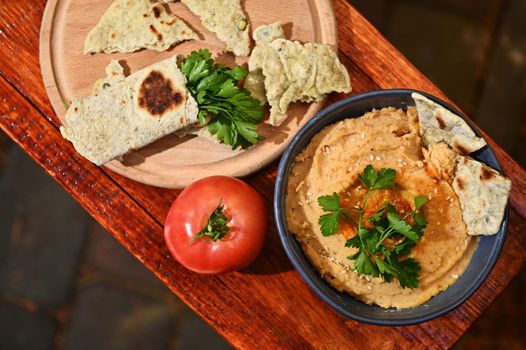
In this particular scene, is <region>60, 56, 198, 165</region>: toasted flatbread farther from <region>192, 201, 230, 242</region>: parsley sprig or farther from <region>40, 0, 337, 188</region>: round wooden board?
<region>192, 201, 230, 242</region>: parsley sprig

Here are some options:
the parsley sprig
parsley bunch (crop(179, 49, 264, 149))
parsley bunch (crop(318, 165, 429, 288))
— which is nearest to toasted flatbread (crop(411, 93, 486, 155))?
parsley bunch (crop(318, 165, 429, 288))

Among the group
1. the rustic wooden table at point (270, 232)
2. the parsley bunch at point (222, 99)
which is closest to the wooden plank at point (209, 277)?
the rustic wooden table at point (270, 232)

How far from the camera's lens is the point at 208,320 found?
1993 mm

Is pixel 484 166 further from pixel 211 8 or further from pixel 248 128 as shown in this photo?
pixel 211 8

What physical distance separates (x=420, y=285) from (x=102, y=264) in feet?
5.32

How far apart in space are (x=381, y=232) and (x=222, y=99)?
0.60 metres

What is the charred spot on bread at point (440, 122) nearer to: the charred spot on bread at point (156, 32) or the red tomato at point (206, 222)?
the red tomato at point (206, 222)

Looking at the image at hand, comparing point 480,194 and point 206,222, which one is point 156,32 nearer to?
point 206,222

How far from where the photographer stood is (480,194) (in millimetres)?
1757

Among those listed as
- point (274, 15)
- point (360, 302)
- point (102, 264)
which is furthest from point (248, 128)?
point (102, 264)

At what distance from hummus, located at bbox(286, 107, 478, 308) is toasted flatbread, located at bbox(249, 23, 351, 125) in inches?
5.3

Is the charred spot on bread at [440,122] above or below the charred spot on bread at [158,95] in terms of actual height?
below

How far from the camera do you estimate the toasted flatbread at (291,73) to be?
1885 millimetres

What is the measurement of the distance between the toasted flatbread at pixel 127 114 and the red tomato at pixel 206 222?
0.22 metres
